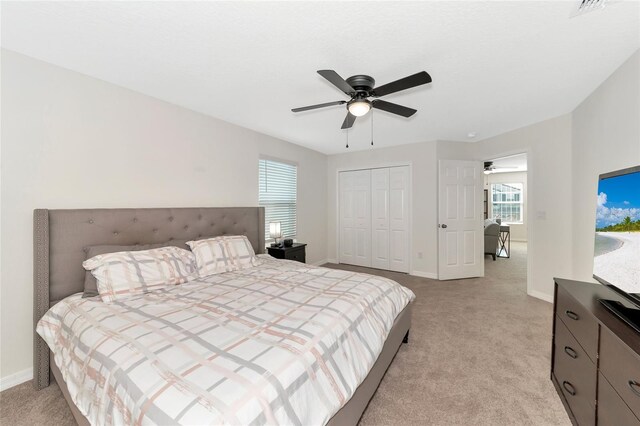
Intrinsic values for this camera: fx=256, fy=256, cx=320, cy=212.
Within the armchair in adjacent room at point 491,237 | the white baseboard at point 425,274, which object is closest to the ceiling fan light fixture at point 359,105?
the white baseboard at point 425,274

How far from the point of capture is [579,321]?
1.50 m

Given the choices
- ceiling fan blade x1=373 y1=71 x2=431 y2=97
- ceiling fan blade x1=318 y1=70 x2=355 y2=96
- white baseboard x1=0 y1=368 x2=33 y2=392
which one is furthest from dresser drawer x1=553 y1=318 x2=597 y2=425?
white baseboard x1=0 y1=368 x2=33 y2=392

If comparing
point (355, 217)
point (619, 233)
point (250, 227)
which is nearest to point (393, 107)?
point (619, 233)

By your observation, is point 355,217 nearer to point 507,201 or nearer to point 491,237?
point 491,237

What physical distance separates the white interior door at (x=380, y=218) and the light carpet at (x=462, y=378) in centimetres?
184

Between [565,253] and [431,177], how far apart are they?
203 cm

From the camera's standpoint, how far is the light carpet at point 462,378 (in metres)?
1.60

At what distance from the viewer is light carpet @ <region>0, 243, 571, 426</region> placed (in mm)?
1597

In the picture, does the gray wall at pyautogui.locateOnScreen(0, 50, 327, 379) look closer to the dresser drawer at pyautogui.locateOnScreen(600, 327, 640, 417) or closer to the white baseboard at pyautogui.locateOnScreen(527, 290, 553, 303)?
the dresser drawer at pyautogui.locateOnScreen(600, 327, 640, 417)

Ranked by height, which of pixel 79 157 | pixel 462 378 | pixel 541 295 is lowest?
pixel 462 378

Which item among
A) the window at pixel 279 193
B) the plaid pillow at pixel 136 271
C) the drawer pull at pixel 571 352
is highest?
the window at pixel 279 193

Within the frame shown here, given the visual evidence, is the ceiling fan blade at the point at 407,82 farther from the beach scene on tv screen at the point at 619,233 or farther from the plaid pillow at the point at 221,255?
the plaid pillow at the point at 221,255

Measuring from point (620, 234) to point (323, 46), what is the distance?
7.14ft

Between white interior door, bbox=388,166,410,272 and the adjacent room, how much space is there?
141cm
